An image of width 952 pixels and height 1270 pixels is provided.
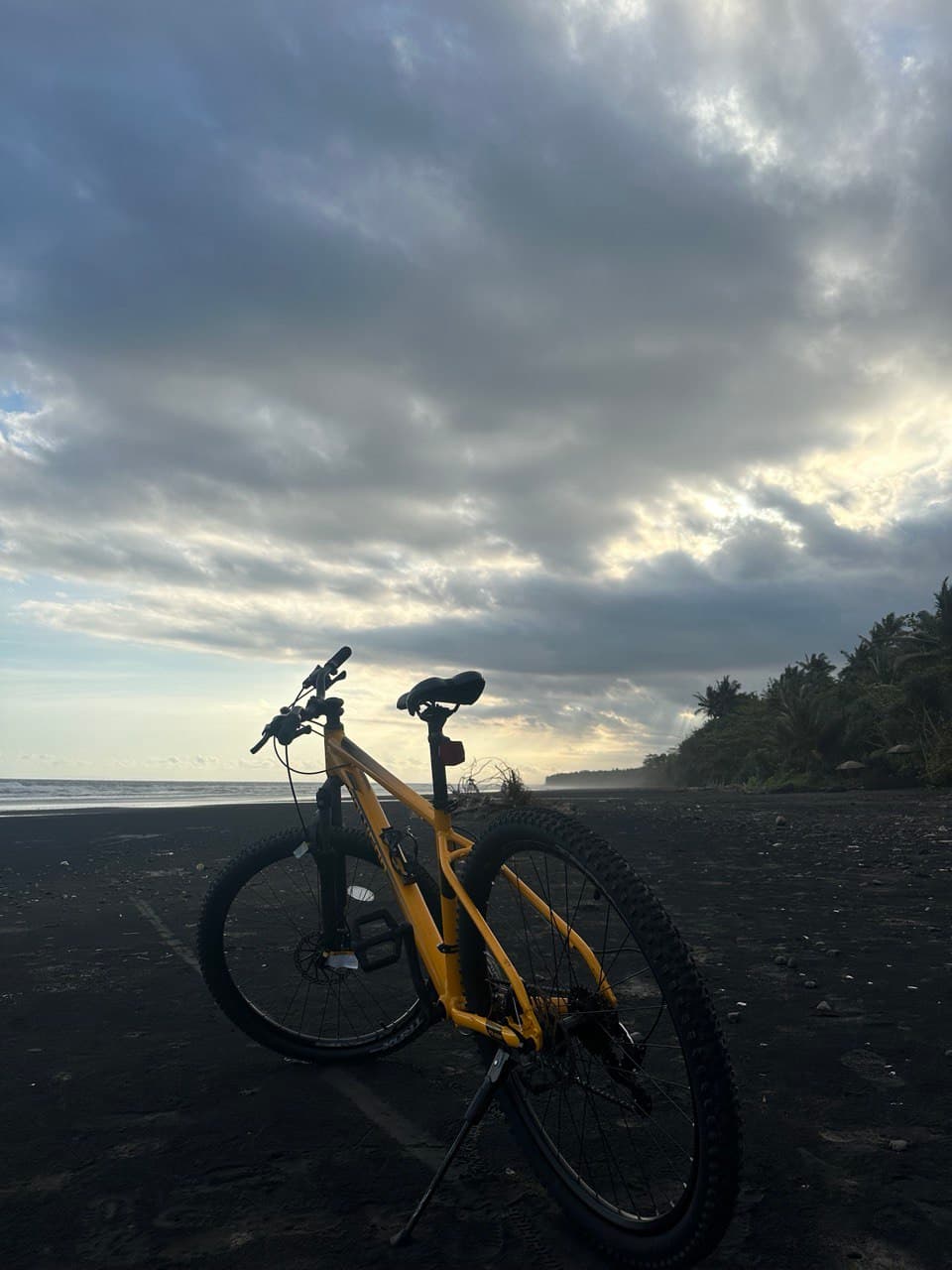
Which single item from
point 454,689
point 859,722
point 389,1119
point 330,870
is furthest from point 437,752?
point 859,722

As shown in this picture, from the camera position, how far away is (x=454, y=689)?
Answer: 3342mm

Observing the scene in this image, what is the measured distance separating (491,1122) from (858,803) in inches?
620

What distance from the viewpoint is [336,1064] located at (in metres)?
4.09

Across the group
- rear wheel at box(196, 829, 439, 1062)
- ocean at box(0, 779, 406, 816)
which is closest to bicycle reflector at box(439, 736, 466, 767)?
rear wheel at box(196, 829, 439, 1062)

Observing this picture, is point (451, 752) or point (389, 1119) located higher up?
point (451, 752)

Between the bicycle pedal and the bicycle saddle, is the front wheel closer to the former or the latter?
the bicycle pedal

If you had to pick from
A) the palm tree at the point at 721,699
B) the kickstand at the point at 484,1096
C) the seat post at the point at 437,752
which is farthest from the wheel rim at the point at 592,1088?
the palm tree at the point at 721,699

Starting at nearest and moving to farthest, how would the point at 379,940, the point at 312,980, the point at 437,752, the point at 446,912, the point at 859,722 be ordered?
the point at 446,912, the point at 437,752, the point at 379,940, the point at 312,980, the point at 859,722

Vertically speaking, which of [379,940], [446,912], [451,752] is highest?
[451,752]

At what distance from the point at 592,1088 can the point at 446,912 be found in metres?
0.78

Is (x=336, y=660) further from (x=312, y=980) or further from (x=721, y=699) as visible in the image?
(x=721, y=699)

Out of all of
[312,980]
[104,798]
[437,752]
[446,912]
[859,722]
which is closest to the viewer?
[446,912]

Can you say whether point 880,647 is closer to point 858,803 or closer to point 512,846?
point 858,803

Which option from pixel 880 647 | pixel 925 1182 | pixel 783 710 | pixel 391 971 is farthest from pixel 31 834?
pixel 880 647
